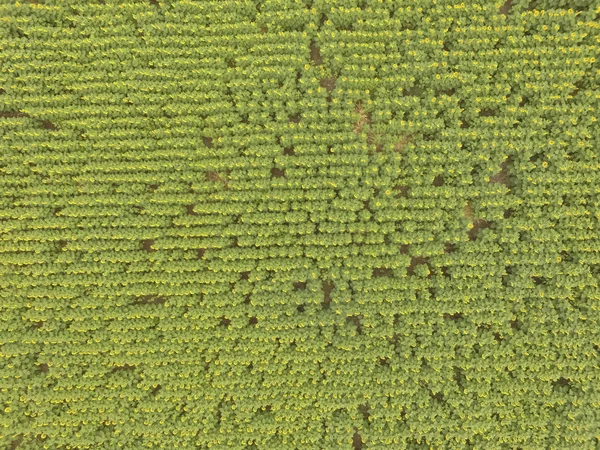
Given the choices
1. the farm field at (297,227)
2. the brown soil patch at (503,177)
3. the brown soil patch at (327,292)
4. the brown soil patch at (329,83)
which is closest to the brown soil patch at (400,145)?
the farm field at (297,227)

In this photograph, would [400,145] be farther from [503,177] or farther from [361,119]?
[503,177]

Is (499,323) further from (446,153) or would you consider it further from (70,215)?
(70,215)

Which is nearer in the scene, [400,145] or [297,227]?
[297,227]

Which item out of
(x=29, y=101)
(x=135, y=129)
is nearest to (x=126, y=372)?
(x=135, y=129)

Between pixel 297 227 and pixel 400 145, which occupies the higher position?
pixel 400 145

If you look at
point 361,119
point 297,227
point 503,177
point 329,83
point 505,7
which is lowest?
point 297,227

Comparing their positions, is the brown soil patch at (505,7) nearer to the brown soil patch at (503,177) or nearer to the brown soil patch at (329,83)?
the brown soil patch at (503,177)

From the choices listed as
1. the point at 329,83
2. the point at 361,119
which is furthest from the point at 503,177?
the point at 329,83

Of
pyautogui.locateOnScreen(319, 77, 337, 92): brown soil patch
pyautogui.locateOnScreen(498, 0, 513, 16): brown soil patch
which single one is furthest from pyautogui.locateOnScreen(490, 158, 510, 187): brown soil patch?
pyautogui.locateOnScreen(319, 77, 337, 92): brown soil patch
